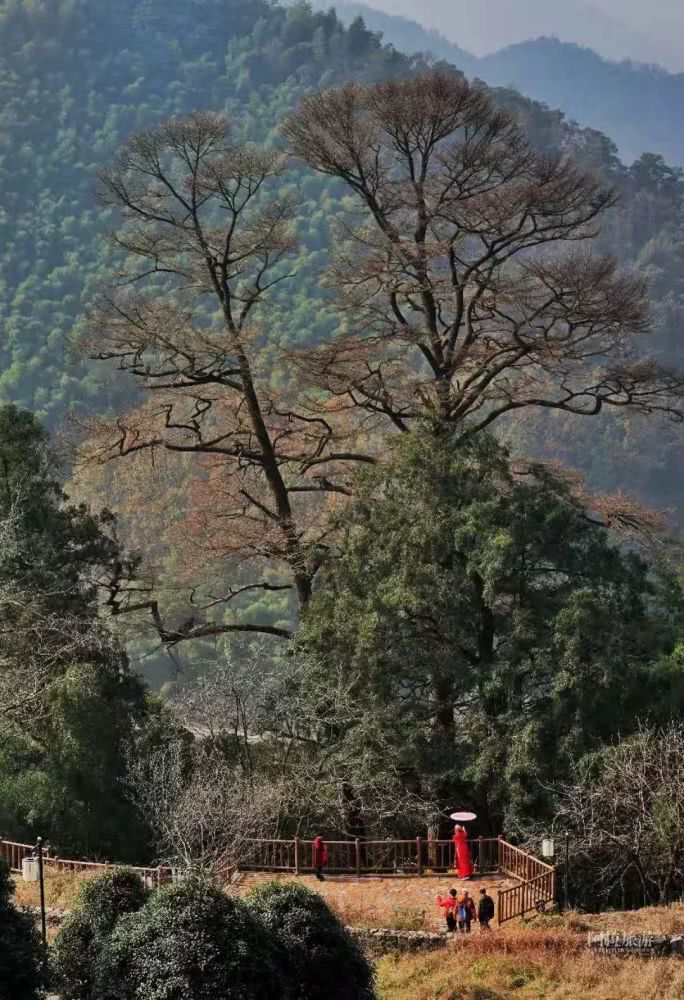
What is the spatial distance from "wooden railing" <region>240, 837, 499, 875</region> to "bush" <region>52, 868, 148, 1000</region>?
18.6 ft

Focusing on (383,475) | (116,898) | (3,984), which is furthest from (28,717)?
(3,984)

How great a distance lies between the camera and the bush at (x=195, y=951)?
10977 mm

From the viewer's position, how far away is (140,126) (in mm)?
99562

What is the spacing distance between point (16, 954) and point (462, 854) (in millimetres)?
7784

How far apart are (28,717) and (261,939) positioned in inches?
380

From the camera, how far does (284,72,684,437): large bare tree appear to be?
2198 cm

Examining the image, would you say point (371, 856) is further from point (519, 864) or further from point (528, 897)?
point (528, 897)

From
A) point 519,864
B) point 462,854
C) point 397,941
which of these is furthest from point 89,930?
point 519,864

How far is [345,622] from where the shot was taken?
66.3 feet

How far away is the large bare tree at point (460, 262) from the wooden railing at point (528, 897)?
27.6ft

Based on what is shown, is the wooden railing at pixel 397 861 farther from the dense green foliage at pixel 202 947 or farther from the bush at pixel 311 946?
the bush at pixel 311 946

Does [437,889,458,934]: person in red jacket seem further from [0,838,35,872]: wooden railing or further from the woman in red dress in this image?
[0,838,35,872]: wooden railing

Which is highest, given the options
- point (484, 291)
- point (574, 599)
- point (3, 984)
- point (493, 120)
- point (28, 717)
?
point (493, 120)

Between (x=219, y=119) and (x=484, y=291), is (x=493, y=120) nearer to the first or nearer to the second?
(x=484, y=291)
